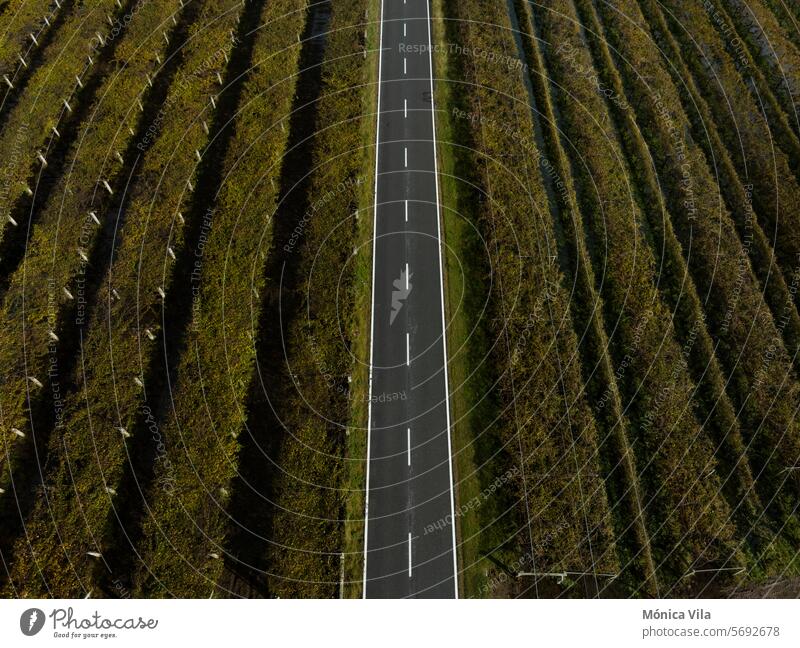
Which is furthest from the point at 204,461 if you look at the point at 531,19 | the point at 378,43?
the point at 531,19

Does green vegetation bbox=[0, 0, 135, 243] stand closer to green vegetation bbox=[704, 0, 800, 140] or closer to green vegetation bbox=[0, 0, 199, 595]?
green vegetation bbox=[0, 0, 199, 595]

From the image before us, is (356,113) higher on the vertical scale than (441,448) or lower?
higher

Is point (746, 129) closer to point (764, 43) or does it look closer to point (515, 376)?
point (764, 43)

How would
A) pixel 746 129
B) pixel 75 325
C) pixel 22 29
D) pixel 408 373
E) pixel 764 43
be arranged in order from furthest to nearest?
pixel 764 43 → pixel 22 29 → pixel 746 129 → pixel 75 325 → pixel 408 373

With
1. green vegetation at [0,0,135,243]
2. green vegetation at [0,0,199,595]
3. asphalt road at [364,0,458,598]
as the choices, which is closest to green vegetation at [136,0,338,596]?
green vegetation at [0,0,199,595]

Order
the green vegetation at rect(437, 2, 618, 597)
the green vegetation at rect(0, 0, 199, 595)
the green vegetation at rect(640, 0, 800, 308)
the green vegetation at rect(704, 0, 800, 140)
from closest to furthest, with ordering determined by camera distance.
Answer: the green vegetation at rect(437, 2, 618, 597) < the green vegetation at rect(0, 0, 199, 595) < the green vegetation at rect(640, 0, 800, 308) < the green vegetation at rect(704, 0, 800, 140)

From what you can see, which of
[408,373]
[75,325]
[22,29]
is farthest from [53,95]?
[408,373]

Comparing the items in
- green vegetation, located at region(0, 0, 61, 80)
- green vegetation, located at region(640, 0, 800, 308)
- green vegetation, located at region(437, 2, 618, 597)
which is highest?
green vegetation, located at region(0, 0, 61, 80)

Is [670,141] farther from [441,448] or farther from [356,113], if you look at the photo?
[441,448]

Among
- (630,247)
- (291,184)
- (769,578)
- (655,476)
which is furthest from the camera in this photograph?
(291,184)
